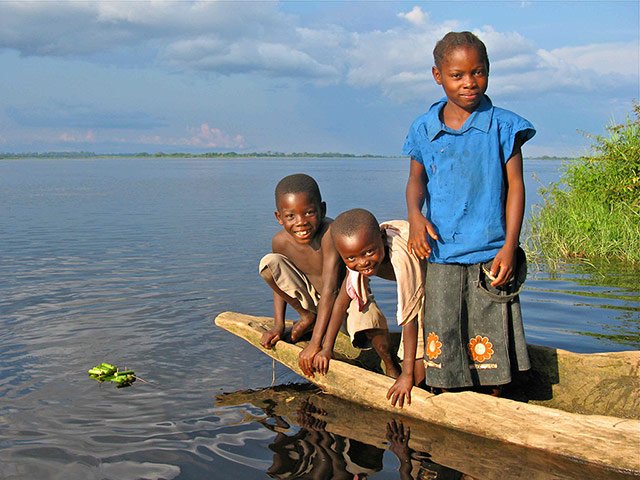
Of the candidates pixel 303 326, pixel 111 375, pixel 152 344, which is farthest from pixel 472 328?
pixel 152 344

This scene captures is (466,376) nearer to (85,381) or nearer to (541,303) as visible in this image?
(85,381)

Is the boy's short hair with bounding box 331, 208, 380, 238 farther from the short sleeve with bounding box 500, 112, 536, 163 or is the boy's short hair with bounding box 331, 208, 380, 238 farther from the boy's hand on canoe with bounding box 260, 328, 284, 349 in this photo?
the boy's hand on canoe with bounding box 260, 328, 284, 349

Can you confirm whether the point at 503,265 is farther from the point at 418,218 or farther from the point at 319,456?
the point at 319,456

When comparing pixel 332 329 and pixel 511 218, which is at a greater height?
pixel 511 218

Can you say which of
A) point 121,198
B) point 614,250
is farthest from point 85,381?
point 121,198

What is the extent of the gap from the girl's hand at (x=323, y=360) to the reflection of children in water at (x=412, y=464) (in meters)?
0.57

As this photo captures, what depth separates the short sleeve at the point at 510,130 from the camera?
10.5 ft

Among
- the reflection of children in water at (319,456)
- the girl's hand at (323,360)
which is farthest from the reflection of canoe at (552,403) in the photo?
the reflection of children in water at (319,456)

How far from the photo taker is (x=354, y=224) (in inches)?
134

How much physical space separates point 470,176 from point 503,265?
50 cm

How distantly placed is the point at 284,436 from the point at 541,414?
1479 millimetres

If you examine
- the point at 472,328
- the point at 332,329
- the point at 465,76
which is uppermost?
the point at 465,76

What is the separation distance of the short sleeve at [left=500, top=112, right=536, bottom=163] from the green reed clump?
6.02 meters

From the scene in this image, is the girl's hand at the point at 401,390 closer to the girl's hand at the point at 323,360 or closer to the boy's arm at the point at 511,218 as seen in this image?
the girl's hand at the point at 323,360
